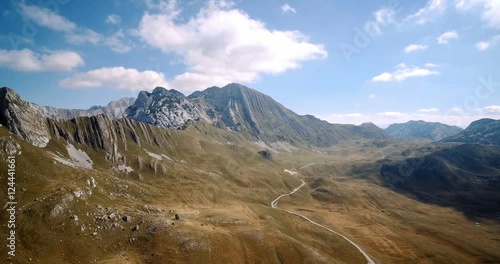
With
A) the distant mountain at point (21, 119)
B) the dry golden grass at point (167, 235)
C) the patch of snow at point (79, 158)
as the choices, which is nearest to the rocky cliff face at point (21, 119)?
the distant mountain at point (21, 119)

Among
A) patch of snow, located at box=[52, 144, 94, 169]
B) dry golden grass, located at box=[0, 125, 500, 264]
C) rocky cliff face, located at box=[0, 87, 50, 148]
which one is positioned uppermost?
rocky cliff face, located at box=[0, 87, 50, 148]

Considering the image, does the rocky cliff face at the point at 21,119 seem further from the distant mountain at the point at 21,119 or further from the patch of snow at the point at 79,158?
the patch of snow at the point at 79,158

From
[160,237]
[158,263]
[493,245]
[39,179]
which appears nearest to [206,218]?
[160,237]

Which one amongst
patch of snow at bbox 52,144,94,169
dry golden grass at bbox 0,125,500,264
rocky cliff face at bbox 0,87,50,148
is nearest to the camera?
dry golden grass at bbox 0,125,500,264

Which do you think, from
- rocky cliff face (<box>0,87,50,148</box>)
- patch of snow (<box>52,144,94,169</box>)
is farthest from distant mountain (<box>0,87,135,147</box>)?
patch of snow (<box>52,144,94,169</box>)

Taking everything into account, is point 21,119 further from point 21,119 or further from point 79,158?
point 79,158

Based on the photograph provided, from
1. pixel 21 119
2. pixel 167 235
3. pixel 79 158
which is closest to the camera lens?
pixel 167 235

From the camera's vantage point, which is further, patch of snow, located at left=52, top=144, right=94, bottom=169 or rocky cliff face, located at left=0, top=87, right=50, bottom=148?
patch of snow, located at left=52, top=144, right=94, bottom=169

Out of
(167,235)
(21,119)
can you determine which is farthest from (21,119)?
(167,235)

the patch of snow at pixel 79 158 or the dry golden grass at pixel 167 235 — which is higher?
the patch of snow at pixel 79 158

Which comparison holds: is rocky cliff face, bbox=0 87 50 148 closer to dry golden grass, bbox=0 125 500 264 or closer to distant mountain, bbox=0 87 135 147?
distant mountain, bbox=0 87 135 147

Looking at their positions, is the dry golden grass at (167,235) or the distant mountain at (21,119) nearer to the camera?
the dry golden grass at (167,235)

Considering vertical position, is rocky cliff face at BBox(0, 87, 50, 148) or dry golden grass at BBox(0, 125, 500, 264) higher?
rocky cliff face at BBox(0, 87, 50, 148)
